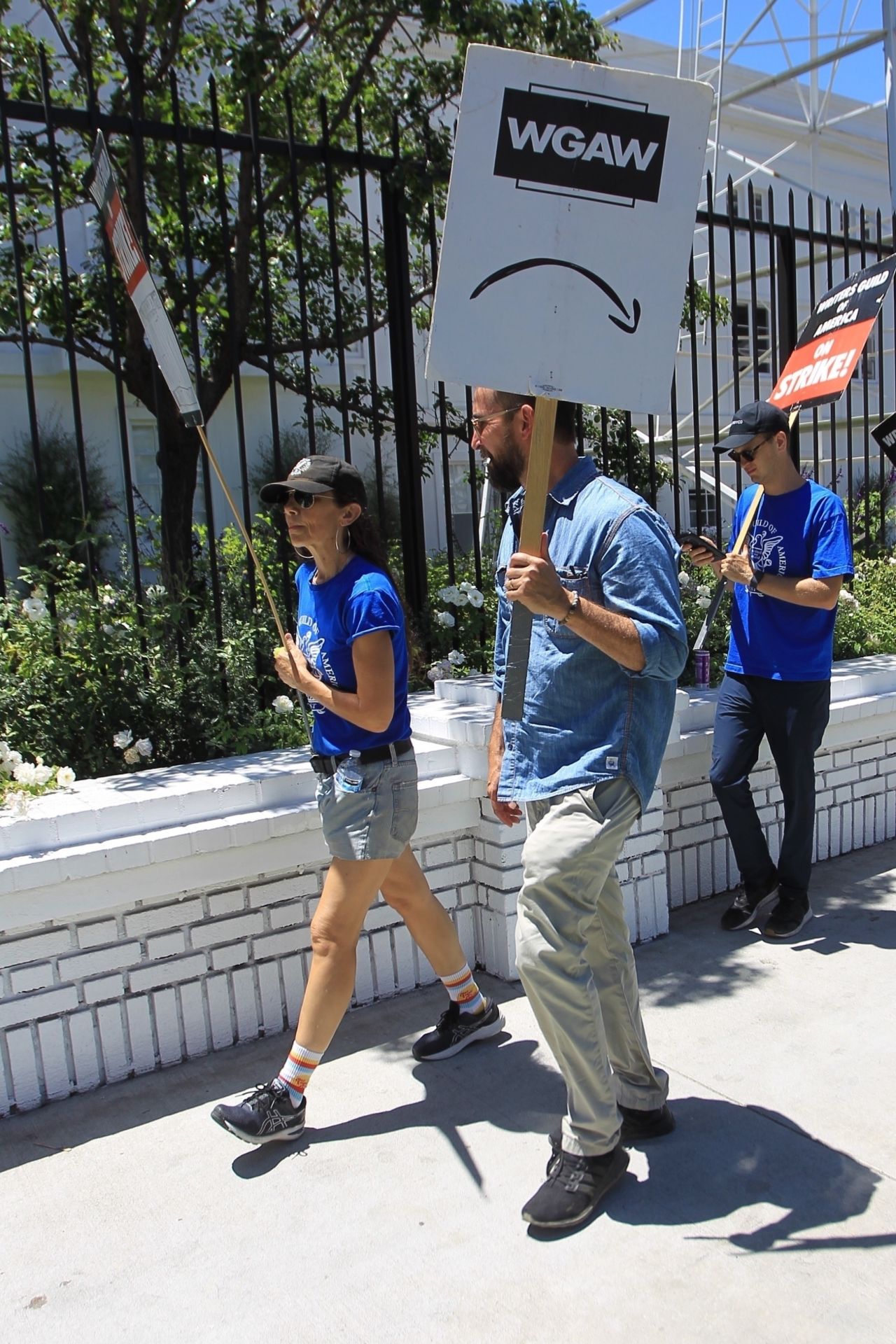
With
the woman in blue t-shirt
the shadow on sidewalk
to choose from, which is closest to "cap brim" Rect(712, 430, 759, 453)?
the woman in blue t-shirt

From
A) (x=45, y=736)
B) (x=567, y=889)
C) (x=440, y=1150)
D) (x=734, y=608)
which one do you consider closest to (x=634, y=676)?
(x=567, y=889)

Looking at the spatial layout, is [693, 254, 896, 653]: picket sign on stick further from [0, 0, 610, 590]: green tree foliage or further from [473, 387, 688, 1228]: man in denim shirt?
[0, 0, 610, 590]: green tree foliage

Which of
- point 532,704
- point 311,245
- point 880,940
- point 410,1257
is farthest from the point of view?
point 311,245

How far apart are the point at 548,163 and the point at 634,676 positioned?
1212mm

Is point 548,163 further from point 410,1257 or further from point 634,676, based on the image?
point 410,1257

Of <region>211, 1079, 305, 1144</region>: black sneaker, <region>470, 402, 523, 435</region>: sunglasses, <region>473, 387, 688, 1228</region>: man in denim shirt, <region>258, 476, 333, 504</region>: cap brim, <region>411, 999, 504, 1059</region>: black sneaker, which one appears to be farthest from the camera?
<region>411, 999, 504, 1059</region>: black sneaker

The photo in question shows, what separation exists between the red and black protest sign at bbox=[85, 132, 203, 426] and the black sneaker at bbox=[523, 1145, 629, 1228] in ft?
7.39

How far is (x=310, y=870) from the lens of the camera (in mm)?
3717

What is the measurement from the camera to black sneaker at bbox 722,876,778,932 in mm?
4457

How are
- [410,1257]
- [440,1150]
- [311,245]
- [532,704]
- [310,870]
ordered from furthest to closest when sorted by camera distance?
[311,245] → [310,870] → [440,1150] → [532,704] → [410,1257]

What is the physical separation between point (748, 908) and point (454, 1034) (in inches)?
61.1

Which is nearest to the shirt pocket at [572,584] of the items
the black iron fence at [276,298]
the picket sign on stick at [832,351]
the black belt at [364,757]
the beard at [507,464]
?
the beard at [507,464]

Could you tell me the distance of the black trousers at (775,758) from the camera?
4.32 metres

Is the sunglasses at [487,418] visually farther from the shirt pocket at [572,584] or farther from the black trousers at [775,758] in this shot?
the black trousers at [775,758]
